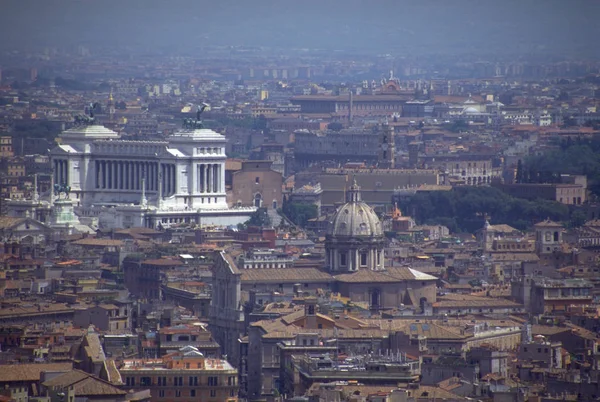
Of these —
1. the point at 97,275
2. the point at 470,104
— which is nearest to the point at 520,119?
the point at 470,104

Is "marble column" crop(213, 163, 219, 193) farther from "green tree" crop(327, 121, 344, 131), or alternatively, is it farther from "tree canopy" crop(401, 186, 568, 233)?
"green tree" crop(327, 121, 344, 131)

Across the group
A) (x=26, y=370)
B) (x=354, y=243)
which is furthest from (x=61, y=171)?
(x=26, y=370)

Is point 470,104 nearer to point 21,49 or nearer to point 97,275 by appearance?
point 21,49

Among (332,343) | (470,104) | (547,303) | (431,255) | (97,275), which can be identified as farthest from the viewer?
(470,104)

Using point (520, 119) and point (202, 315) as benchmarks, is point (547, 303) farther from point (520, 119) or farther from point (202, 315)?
point (520, 119)

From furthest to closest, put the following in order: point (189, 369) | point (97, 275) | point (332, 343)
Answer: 1. point (97, 275)
2. point (332, 343)
3. point (189, 369)

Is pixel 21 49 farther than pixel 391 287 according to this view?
Yes

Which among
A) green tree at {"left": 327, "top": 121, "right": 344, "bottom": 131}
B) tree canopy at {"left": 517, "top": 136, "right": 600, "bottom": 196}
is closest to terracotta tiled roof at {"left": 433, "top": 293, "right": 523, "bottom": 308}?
tree canopy at {"left": 517, "top": 136, "right": 600, "bottom": 196}

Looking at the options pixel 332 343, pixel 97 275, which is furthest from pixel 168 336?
pixel 97 275
